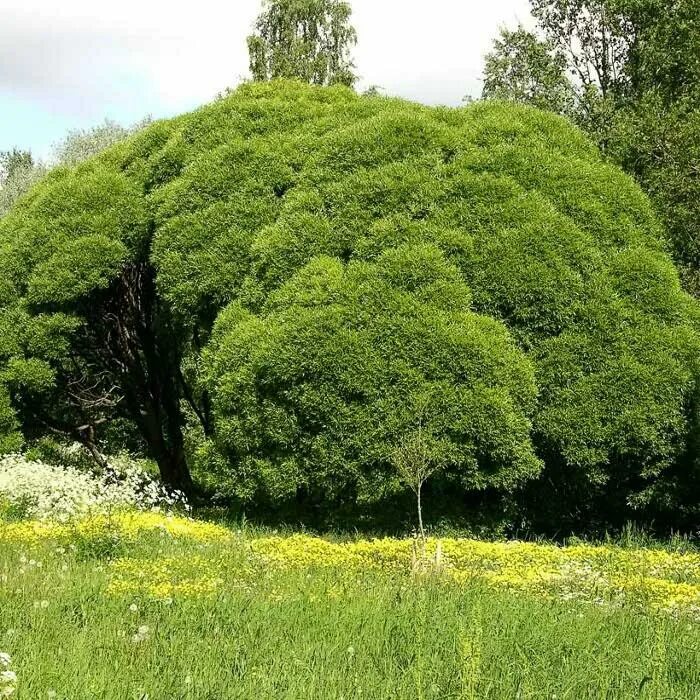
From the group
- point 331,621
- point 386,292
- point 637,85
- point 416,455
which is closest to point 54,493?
point 416,455

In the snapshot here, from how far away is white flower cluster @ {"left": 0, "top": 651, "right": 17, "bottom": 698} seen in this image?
3.36m

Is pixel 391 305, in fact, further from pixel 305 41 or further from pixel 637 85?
pixel 305 41

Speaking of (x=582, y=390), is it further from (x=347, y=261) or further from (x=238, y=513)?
(x=238, y=513)

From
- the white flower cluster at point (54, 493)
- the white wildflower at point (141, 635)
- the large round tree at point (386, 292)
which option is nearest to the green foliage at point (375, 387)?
the large round tree at point (386, 292)

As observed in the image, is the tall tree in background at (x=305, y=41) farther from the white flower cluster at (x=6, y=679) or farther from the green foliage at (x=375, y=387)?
the white flower cluster at (x=6, y=679)

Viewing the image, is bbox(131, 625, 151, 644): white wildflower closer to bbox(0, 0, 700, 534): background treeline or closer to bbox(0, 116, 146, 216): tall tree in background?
bbox(0, 0, 700, 534): background treeline

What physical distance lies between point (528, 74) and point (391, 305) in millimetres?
19859

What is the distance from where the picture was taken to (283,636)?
5012 mm

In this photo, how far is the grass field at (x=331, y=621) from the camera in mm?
4184

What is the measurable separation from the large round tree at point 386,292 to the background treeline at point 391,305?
0.03m

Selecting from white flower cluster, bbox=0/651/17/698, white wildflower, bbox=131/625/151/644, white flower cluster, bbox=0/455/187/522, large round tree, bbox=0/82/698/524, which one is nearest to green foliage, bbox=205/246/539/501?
large round tree, bbox=0/82/698/524

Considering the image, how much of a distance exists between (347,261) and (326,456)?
8.75ft

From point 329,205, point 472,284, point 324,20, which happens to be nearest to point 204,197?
point 329,205

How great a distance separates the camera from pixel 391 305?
1029 cm
